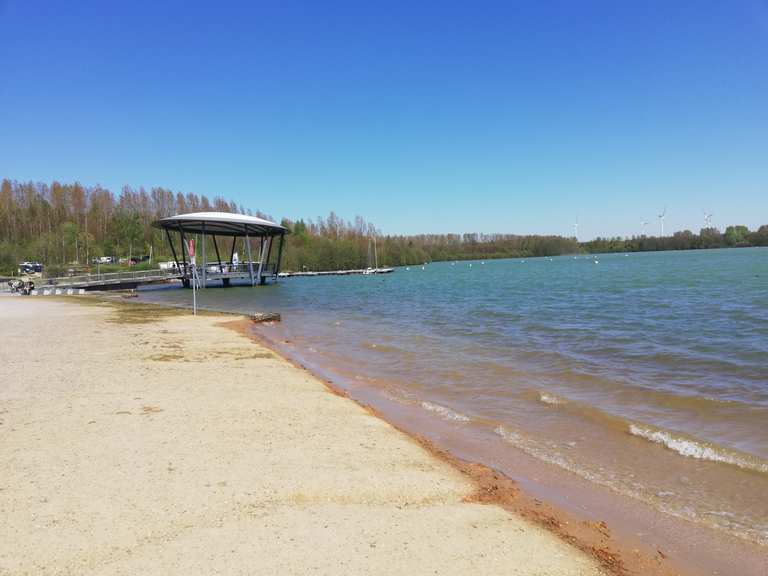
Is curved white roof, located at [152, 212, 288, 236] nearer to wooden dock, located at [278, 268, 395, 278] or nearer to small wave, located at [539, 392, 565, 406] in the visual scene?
small wave, located at [539, 392, 565, 406]

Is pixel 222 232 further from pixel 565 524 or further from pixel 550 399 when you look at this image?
pixel 565 524

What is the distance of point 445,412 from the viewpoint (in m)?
8.56

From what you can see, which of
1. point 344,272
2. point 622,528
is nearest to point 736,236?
point 344,272

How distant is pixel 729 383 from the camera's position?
1008 cm

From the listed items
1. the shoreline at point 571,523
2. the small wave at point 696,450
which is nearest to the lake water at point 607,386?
the small wave at point 696,450

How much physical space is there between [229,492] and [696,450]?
20.4 ft

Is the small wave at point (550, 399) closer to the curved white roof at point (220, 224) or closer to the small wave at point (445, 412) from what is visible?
the small wave at point (445, 412)

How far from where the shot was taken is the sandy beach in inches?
135

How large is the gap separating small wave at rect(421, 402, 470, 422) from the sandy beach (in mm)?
1387

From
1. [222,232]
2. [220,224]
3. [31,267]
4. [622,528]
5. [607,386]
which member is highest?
[220,224]

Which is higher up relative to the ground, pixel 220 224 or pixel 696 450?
pixel 220 224

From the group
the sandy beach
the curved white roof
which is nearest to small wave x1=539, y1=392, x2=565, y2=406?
the sandy beach

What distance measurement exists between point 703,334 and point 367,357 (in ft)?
37.3

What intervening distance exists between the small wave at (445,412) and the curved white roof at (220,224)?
44542mm
